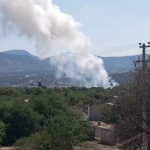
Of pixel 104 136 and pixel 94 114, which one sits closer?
pixel 104 136

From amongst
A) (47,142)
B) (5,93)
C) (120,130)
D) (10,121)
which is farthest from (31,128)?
(5,93)

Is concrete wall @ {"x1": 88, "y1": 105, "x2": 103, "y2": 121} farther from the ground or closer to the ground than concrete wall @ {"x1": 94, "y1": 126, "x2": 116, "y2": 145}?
farther from the ground

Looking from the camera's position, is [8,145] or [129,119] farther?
[8,145]

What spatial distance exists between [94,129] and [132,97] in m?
22.5

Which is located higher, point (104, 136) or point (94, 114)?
point (94, 114)

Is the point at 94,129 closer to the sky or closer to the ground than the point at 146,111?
closer to the ground

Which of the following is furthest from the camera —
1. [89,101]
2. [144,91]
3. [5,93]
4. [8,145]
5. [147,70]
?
[5,93]

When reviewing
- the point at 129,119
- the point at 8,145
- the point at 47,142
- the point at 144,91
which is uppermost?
the point at 144,91

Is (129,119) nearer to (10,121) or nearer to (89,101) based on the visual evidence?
(10,121)

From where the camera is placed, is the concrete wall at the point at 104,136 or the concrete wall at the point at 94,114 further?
the concrete wall at the point at 94,114

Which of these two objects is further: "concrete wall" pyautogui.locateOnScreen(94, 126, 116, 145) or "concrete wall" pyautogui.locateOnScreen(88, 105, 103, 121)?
"concrete wall" pyautogui.locateOnScreen(88, 105, 103, 121)

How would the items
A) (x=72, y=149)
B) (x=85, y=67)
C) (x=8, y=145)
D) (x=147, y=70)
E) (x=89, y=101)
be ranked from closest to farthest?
(x=147, y=70)
(x=72, y=149)
(x=8, y=145)
(x=89, y=101)
(x=85, y=67)

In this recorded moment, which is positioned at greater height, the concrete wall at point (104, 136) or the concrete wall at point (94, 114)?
the concrete wall at point (94, 114)

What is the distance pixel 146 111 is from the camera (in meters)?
19.0
